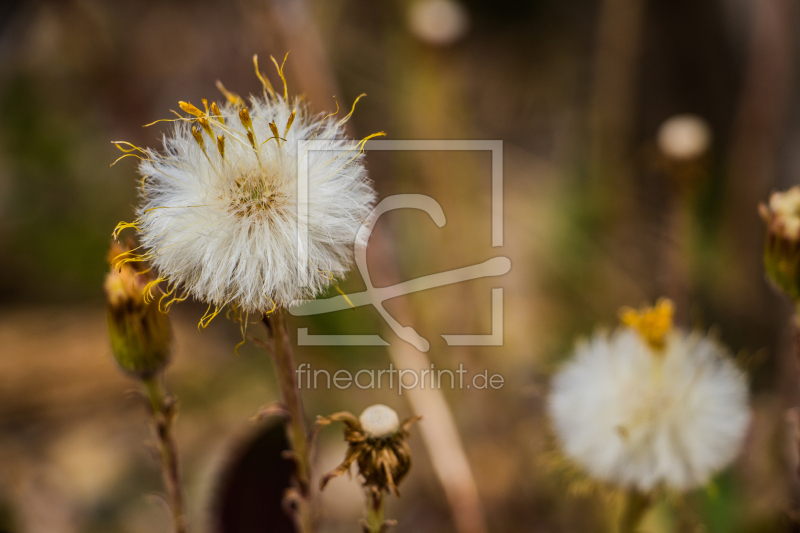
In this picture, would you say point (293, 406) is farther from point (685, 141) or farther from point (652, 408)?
point (685, 141)

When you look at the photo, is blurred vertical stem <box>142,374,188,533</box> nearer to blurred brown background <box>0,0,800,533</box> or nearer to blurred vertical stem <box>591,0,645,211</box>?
blurred brown background <box>0,0,800,533</box>

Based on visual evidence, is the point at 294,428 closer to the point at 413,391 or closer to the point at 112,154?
the point at 413,391

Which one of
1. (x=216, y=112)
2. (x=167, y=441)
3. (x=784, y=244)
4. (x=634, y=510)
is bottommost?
(x=634, y=510)

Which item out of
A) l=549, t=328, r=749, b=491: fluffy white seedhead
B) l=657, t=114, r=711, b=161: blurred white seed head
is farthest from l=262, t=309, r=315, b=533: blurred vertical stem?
l=657, t=114, r=711, b=161: blurred white seed head

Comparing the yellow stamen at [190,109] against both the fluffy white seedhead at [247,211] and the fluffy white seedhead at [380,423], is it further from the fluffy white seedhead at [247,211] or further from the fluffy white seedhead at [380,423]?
the fluffy white seedhead at [380,423]

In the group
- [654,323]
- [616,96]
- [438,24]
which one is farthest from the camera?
[616,96]

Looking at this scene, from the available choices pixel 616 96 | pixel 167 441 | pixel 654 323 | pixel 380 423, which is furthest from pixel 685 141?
pixel 167 441

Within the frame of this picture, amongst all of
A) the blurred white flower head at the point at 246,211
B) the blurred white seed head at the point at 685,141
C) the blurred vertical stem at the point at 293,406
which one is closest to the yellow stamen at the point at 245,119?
the blurred white flower head at the point at 246,211

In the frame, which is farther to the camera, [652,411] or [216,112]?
[652,411]
